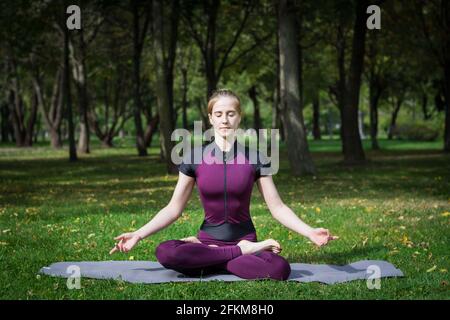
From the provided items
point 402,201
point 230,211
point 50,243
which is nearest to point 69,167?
point 402,201

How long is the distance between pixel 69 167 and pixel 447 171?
44.6 feet

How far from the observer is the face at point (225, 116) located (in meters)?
6.73

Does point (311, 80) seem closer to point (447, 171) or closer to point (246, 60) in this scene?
point (246, 60)

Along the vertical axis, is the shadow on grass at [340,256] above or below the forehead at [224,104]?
below

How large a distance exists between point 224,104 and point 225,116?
0.12 m

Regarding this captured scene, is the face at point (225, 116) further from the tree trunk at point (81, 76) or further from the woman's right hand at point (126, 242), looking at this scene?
the tree trunk at point (81, 76)

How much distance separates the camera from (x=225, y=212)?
6910mm

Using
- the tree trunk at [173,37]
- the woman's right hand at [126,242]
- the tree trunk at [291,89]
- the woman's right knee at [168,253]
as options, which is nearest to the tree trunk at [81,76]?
the tree trunk at [173,37]

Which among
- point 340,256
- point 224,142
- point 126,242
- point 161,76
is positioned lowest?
point 340,256

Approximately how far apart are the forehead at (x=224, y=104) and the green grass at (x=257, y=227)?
170 centimetres

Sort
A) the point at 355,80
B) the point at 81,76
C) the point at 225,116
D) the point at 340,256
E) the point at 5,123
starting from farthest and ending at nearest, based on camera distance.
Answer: the point at 5,123
the point at 81,76
the point at 355,80
the point at 340,256
the point at 225,116

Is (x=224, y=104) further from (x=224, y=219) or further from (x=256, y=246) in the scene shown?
(x=256, y=246)

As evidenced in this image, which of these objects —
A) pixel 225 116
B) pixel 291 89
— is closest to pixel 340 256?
pixel 225 116
